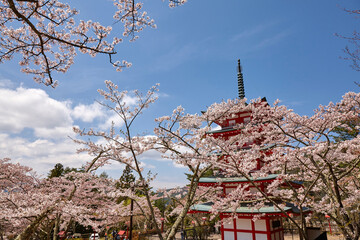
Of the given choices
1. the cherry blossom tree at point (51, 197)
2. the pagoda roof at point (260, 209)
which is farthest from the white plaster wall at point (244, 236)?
the cherry blossom tree at point (51, 197)

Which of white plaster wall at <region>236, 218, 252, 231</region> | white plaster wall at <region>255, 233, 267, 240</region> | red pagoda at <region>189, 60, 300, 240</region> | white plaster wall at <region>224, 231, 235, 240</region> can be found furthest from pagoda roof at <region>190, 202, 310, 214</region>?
white plaster wall at <region>224, 231, 235, 240</region>

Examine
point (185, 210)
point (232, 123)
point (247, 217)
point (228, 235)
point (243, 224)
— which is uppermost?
point (232, 123)

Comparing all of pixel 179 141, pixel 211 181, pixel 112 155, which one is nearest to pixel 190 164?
pixel 179 141

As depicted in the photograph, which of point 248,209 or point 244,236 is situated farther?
point 244,236

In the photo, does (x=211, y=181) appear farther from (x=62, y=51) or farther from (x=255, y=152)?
(x=62, y=51)

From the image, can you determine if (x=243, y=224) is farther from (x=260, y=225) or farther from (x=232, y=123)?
(x=232, y=123)

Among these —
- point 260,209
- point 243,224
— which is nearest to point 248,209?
point 260,209

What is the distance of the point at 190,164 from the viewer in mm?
6457

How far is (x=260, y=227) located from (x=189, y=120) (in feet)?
30.2

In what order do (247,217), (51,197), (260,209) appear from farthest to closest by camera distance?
1. (247,217)
2. (260,209)
3. (51,197)

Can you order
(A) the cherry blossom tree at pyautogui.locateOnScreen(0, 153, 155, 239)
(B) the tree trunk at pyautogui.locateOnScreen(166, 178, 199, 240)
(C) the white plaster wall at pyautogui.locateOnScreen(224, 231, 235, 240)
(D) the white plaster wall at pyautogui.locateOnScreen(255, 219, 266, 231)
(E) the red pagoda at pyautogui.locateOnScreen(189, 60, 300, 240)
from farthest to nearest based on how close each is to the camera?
(C) the white plaster wall at pyautogui.locateOnScreen(224, 231, 235, 240)
(D) the white plaster wall at pyautogui.locateOnScreen(255, 219, 266, 231)
(E) the red pagoda at pyautogui.locateOnScreen(189, 60, 300, 240)
(A) the cherry blossom tree at pyautogui.locateOnScreen(0, 153, 155, 239)
(B) the tree trunk at pyautogui.locateOnScreen(166, 178, 199, 240)

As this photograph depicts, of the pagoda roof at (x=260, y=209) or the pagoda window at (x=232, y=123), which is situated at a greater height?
the pagoda window at (x=232, y=123)

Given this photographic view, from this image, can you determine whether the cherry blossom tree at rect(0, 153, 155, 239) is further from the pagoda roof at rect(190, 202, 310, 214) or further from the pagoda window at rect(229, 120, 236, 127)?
the pagoda window at rect(229, 120, 236, 127)

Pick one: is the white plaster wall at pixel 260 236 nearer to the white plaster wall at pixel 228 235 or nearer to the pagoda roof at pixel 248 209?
the white plaster wall at pixel 228 235
